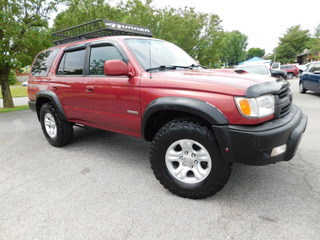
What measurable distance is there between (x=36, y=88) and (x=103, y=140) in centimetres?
159

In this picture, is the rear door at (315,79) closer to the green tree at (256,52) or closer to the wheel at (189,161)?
the wheel at (189,161)

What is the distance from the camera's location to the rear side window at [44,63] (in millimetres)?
3977

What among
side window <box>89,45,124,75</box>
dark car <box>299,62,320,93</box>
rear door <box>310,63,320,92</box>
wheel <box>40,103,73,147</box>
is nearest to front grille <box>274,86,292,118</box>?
side window <box>89,45,124,75</box>

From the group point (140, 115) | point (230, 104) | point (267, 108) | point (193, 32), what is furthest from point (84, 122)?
point (193, 32)

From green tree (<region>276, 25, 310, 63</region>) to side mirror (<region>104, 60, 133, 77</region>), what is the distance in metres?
60.3

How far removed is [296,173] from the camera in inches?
112

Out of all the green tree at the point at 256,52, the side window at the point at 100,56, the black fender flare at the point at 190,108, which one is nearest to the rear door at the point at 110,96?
the side window at the point at 100,56

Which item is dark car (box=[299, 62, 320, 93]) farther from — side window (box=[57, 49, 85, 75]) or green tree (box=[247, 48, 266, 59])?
green tree (box=[247, 48, 266, 59])

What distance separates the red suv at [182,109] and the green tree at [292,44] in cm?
5986

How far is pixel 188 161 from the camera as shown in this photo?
2369 mm

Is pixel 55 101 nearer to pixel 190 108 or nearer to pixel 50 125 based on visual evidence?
pixel 50 125

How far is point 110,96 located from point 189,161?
133 centimetres

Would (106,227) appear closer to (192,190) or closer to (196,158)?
(192,190)

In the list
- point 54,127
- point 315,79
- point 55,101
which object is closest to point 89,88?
point 55,101
